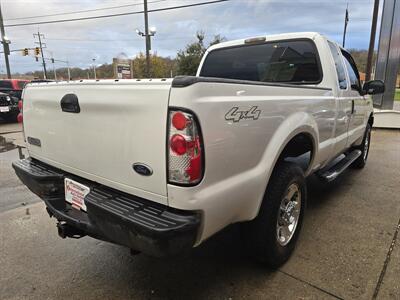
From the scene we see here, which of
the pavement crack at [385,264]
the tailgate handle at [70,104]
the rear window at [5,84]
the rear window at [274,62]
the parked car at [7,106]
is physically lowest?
the pavement crack at [385,264]

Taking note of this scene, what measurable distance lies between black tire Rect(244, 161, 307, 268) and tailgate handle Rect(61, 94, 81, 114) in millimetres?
1475

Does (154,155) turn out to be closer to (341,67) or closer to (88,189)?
(88,189)

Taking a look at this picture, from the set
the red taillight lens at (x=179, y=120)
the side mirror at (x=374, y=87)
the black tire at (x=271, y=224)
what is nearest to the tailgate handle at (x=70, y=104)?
the red taillight lens at (x=179, y=120)

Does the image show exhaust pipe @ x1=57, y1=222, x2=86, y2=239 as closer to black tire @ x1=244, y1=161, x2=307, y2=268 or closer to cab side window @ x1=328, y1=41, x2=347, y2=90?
black tire @ x1=244, y1=161, x2=307, y2=268

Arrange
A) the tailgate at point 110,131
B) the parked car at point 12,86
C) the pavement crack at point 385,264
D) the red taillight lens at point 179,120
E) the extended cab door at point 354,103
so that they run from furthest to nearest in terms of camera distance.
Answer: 1. the parked car at point 12,86
2. the extended cab door at point 354,103
3. the pavement crack at point 385,264
4. the tailgate at point 110,131
5. the red taillight lens at point 179,120

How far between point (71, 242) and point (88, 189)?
128 cm

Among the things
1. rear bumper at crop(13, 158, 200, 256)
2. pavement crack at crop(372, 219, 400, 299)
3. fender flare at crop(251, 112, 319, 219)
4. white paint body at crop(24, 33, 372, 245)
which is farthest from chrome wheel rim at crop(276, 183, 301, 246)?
rear bumper at crop(13, 158, 200, 256)

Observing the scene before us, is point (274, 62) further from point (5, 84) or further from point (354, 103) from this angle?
point (5, 84)

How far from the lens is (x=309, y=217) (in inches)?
142

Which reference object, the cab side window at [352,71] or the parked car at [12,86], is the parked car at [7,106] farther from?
the cab side window at [352,71]

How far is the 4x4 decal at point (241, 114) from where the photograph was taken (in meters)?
1.80

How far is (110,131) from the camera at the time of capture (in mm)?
1941

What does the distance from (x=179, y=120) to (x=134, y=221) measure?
1.95 feet

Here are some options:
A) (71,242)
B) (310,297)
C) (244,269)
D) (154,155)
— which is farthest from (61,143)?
(310,297)
